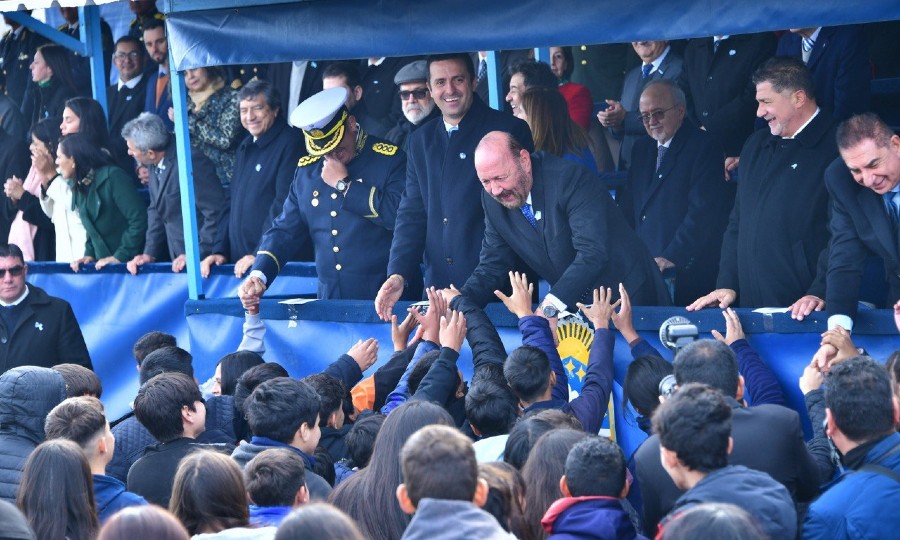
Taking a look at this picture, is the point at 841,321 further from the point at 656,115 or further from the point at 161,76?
the point at 161,76

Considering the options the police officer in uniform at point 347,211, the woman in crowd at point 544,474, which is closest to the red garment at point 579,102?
the police officer in uniform at point 347,211

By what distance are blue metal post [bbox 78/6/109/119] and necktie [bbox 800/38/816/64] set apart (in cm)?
539

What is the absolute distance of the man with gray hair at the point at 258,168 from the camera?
8.16m

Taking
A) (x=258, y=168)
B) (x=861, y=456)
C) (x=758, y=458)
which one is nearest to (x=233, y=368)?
(x=258, y=168)

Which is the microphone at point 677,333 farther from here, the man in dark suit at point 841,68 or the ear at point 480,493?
the ear at point 480,493

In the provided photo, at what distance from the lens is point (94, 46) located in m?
10.1

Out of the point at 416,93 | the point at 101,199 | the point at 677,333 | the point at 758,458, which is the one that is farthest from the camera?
the point at 101,199

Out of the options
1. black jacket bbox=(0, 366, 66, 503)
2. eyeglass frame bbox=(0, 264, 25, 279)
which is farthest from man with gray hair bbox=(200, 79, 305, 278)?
black jacket bbox=(0, 366, 66, 503)

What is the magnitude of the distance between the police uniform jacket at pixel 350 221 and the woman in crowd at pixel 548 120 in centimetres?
75

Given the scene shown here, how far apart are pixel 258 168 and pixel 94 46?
259 centimetres

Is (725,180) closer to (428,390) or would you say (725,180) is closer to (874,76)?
(874,76)

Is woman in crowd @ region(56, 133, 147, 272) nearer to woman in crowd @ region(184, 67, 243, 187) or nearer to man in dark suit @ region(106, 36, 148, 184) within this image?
woman in crowd @ region(184, 67, 243, 187)

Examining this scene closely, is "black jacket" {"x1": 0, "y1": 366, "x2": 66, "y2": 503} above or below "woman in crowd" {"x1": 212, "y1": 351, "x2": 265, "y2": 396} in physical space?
above

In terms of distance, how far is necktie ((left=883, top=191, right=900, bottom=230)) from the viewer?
532 centimetres
